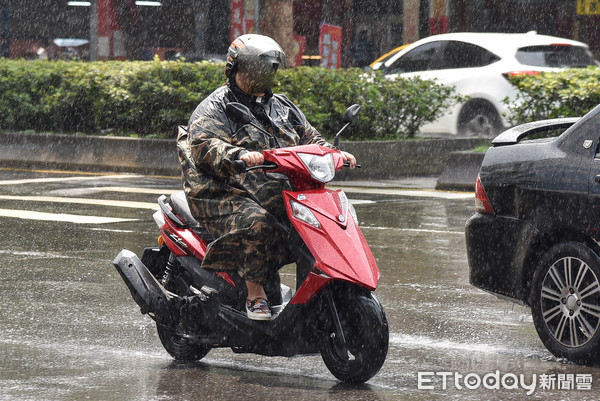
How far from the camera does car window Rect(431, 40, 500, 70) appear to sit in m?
21.0

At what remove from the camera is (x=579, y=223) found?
6469 mm

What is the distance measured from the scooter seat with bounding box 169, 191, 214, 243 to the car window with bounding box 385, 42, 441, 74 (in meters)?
15.6

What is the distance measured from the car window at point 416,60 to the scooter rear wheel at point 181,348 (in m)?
15.6

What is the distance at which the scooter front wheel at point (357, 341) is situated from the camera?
18.4 ft

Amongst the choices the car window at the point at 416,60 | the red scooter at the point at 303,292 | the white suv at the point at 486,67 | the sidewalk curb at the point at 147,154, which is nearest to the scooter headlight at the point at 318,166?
the red scooter at the point at 303,292

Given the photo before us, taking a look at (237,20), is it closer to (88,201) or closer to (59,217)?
(88,201)

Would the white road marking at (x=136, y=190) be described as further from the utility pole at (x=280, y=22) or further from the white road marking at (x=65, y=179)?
the utility pole at (x=280, y=22)

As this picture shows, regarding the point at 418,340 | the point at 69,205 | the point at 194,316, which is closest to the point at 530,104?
the point at 69,205

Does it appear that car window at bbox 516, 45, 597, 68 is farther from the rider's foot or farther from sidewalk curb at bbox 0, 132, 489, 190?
the rider's foot

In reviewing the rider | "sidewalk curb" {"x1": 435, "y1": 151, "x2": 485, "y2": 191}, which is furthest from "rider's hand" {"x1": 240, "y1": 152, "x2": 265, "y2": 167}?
"sidewalk curb" {"x1": 435, "y1": 151, "x2": 485, "y2": 191}

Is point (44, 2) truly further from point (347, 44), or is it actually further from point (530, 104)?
point (530, 104)

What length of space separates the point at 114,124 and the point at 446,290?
467 inches

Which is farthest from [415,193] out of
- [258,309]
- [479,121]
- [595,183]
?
[258,309]

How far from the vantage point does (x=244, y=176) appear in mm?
6051
